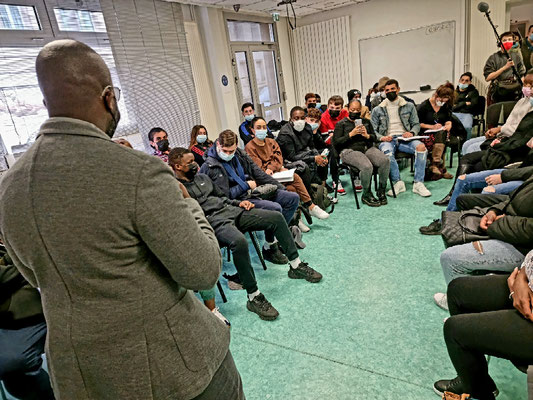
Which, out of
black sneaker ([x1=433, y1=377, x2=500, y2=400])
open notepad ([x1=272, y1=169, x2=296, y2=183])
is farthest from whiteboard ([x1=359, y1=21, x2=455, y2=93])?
black sneaker ([x1=433, y1=377, x2=500, y2=400])

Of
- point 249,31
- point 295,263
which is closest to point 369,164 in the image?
point 295,263

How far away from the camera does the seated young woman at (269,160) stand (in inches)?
139

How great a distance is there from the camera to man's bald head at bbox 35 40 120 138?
0.68 m

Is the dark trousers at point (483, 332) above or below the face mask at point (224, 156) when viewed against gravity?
below

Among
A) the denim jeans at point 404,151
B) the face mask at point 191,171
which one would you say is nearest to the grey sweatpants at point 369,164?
the denim jeans at point 404,151

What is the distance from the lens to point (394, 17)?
6.63 meters

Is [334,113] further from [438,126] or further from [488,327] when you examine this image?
[488,327]

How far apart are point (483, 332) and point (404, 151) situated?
339cm

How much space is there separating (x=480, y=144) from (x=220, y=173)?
2.92 m

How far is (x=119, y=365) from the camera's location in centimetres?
72

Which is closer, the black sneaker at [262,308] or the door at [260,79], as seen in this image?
the black sneaker at [262,308]

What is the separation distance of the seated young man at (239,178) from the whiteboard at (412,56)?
5.20 m

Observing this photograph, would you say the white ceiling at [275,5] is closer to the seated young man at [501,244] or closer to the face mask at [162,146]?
the face mask at [162,146]

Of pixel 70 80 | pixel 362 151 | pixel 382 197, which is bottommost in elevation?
pixel 382 197
